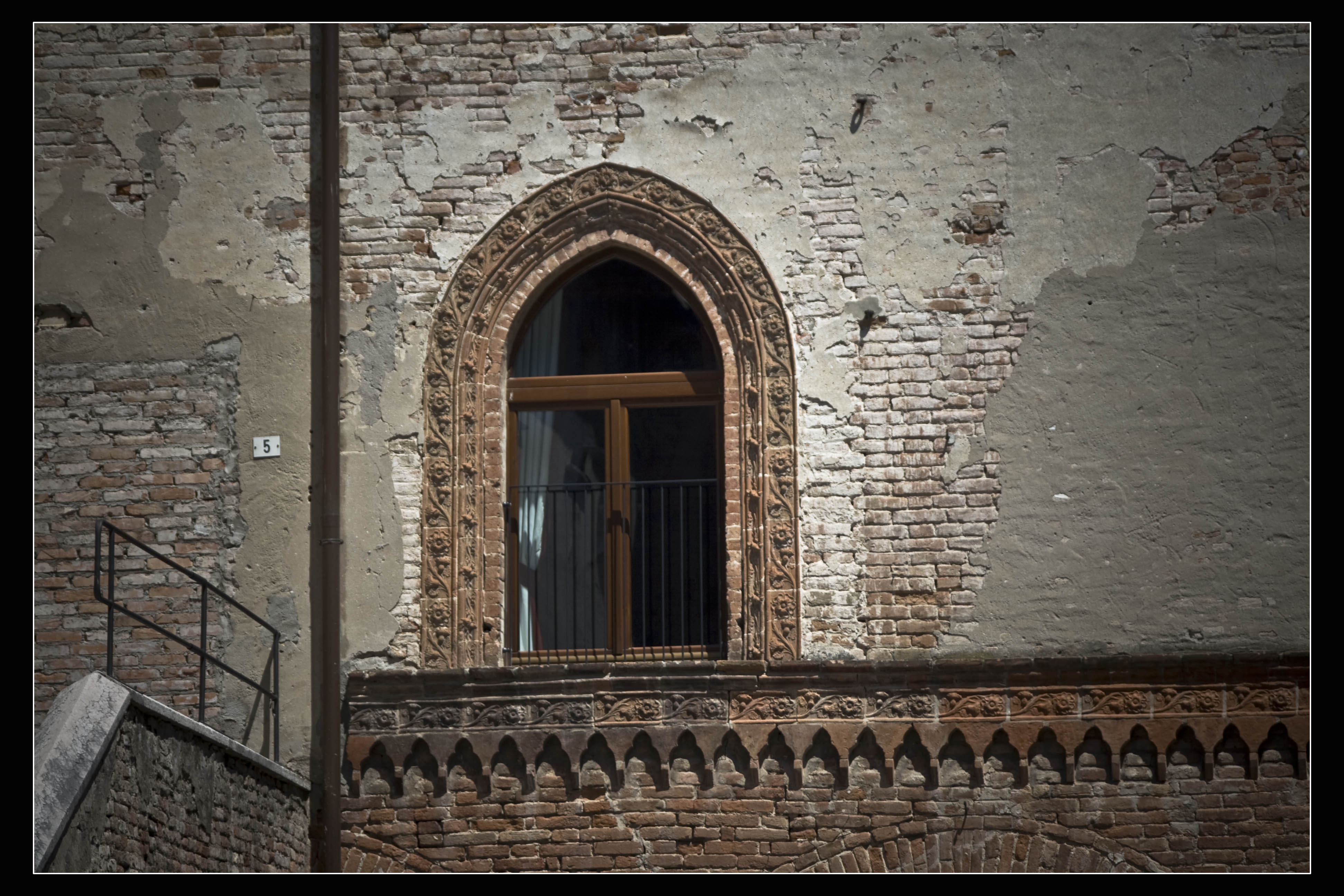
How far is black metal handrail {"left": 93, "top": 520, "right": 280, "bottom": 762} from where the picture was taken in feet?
27.9

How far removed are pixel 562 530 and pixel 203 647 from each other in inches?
80.1

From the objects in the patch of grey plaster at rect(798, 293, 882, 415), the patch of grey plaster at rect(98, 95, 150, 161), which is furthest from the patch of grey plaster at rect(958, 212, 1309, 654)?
the patch of grey plaster at rect(98, 95, 150, 161)

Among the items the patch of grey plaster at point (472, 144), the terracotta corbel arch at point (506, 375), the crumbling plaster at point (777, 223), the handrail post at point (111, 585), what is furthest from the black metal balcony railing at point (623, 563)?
the handrail post at point (111, 585)

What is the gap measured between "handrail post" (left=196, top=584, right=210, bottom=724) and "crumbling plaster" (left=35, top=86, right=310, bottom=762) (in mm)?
250

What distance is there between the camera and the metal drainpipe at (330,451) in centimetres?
909

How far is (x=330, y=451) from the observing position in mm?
9445

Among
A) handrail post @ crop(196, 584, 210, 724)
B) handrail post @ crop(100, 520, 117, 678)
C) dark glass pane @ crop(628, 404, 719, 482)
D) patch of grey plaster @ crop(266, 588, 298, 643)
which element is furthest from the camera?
dark glass pane @ crop(628, 404, 719, 482)

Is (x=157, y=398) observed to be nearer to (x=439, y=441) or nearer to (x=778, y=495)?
(x=439, y=441)

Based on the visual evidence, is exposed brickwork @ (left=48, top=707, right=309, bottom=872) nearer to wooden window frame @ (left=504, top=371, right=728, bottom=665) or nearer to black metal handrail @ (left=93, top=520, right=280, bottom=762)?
black metal handrail @ (left=93, top=520, right=280, bottom=762)

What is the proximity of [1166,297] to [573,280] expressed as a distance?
10.9 feet

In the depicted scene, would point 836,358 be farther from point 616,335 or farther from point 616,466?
point 616,466

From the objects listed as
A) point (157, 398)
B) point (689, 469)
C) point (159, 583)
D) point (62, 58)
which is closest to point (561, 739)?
point (689, 469)

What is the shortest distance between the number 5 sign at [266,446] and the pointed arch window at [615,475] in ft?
4.26

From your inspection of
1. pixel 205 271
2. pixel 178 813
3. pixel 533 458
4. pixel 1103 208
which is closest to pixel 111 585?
pixel 178 813
